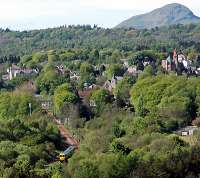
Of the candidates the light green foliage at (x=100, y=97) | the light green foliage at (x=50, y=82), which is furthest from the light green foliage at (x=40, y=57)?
the light green foliage at (x=100, y=97)

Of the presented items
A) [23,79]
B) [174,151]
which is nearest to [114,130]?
[174,151]

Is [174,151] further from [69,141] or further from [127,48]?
[127,48]

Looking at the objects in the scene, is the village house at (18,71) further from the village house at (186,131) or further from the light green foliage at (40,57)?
Answer: the village house at (186,131)

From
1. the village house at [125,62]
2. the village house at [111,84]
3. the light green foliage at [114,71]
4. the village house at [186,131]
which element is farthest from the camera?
the village house at [125,62]

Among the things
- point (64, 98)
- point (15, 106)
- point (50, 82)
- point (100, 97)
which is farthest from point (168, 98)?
point (50, 82)

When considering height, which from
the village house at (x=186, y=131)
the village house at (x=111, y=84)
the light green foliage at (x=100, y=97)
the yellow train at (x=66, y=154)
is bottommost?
the village house at (x=111, y=84)

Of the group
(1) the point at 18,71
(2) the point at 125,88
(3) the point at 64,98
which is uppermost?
(3) the point at 64,98

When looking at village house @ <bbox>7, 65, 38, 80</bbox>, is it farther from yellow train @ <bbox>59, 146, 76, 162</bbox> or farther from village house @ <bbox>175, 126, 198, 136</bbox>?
yellow train @ <bbox>59, 146, 76, 162</bbox>

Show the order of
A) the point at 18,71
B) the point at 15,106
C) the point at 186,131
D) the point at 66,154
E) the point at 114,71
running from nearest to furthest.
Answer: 1. the point at 66,154
2. the point at 186,131
3. the point at 15,106
4. the point at 114,71
5. the point at 18,71

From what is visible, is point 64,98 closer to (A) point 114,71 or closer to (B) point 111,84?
(B) point 111,84

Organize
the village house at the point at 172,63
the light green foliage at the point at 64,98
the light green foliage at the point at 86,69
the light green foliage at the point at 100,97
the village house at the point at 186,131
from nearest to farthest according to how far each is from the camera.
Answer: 1. the village house at the point at 186,131
2. the light green foliage at the point at 64,98
3. the light green foliage at the point at 100,97
4. the light green foliage at the point at 86,69
5. the village house at the point at 172,63

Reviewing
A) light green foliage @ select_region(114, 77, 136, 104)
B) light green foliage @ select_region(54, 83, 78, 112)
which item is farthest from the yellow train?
light green foliage @ select_region(114, 77, 136, 104)

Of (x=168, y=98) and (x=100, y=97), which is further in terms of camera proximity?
(x=100, y=97)
